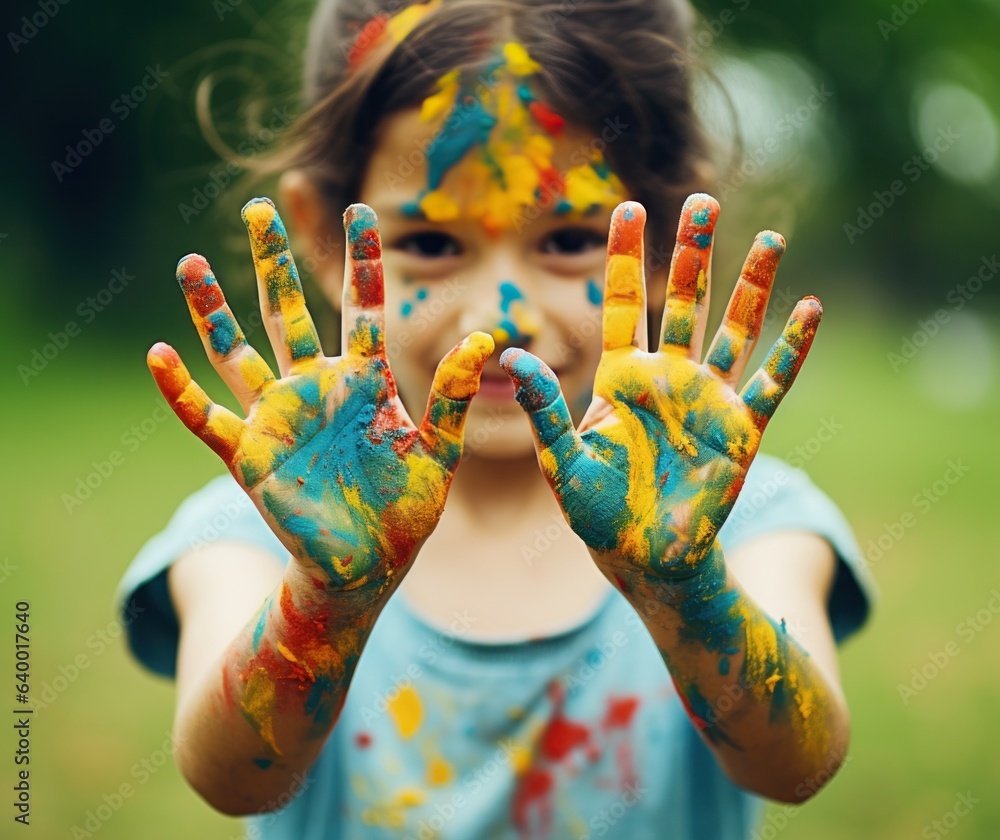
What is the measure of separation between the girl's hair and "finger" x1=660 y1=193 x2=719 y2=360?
0.62 m

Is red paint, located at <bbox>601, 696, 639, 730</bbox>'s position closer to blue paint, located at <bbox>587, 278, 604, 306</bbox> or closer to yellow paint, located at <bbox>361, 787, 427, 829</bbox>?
yellow paint, located at <bbox>361, 787, 427, 829</bbox>

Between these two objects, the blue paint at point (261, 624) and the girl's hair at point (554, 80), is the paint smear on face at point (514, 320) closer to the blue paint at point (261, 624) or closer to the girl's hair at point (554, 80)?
the girl's hair at point (554, 80)

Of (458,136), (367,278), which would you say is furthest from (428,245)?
(367,278)

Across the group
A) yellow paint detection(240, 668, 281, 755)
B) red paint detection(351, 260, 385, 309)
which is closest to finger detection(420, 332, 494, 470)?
red paint detection(351, 260, 385, 309)

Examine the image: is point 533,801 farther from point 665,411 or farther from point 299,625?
point 665,411

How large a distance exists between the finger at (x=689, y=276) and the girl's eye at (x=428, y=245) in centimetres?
59

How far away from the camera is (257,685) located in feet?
4.36

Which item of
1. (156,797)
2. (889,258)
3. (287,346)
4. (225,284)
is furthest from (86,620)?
(889,258)

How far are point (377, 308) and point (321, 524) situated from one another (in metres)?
0.25

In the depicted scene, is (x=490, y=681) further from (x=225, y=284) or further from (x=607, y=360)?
(x=225, y=284)

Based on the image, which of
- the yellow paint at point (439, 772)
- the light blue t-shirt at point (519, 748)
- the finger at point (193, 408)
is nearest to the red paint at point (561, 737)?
the light blue t-shirt at point (519, 748)

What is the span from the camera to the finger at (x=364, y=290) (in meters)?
1.23

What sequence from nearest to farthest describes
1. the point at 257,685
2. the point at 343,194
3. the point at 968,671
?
the point at 257,685 < the point at 343,194 < the point at 968,671

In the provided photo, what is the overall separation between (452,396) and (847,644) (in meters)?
3.20
